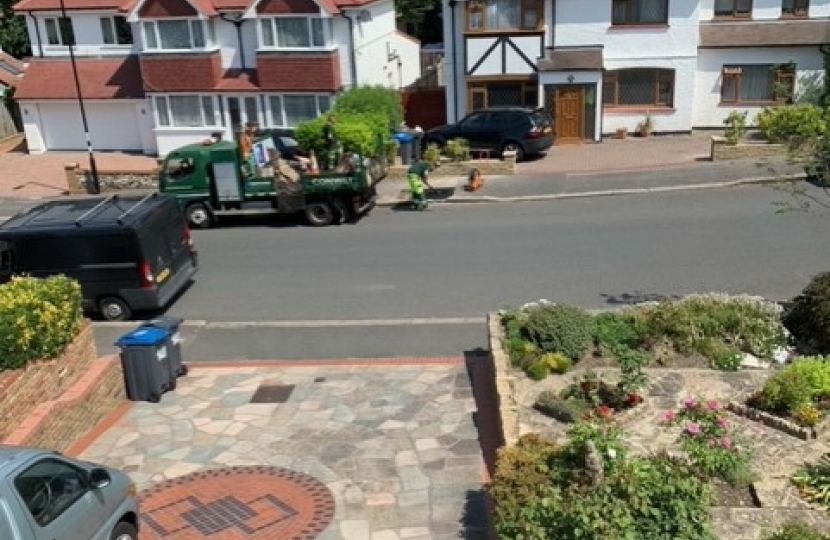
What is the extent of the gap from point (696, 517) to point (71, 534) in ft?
17.4

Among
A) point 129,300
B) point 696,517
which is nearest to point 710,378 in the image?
point 696,517

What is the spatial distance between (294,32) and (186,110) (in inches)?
207

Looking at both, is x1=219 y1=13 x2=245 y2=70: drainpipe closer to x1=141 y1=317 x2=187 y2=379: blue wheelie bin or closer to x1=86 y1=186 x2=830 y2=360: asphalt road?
x1=86 y1=186 x2=830 y2=360: asphalt road

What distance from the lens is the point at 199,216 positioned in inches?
947

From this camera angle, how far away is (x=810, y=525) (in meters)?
8.03

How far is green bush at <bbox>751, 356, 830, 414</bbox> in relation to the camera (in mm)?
10438

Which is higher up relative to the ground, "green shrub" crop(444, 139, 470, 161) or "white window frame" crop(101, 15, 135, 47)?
"white window frame" crop(101, 15, 135, 47)

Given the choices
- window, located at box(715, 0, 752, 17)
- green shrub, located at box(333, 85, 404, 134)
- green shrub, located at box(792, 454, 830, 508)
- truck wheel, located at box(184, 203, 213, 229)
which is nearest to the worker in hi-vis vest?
green shrub, located at box(333, 85, 404, 134)

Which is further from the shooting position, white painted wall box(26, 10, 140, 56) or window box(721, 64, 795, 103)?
white painted wall box(26, 10, 140, 56)

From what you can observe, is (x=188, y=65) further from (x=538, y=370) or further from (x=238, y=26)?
(x=538, y=370)

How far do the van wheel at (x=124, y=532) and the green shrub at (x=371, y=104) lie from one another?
1985cm

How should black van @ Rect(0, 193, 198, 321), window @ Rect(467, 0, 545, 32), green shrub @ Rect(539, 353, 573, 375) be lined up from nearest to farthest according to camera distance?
green shrub @ Rect(539, 353, 573, 375)
black van @ Rect(0, 193, 198, 321)
window @ Rect(467, 0, 545, 32)

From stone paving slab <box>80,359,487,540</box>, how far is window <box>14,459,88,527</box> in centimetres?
199

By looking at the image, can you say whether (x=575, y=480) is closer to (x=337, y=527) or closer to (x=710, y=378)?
(x=337, y=527)
